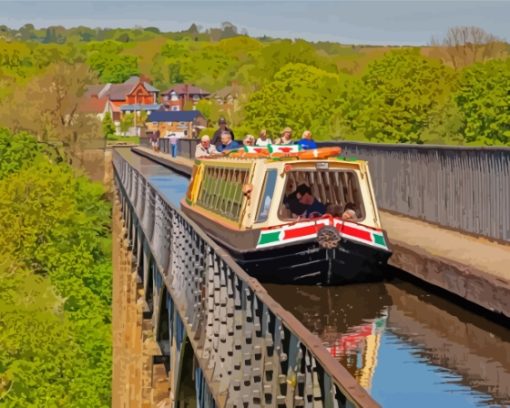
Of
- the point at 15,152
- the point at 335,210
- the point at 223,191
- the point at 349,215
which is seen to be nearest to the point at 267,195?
the point at 335,210

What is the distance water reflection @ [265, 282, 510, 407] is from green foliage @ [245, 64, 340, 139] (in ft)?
207

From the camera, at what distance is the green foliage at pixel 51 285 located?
2157 inches

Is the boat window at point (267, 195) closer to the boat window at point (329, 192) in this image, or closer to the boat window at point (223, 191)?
the boat window at point (329, 192)

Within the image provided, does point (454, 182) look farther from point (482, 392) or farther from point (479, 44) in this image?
point (479, 44)

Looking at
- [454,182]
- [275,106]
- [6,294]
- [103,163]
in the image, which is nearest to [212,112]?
[103,163]

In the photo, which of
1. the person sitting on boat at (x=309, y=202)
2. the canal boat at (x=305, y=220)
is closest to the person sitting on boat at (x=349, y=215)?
the canal boat at (x=305, y=220)

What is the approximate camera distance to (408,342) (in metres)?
12.6

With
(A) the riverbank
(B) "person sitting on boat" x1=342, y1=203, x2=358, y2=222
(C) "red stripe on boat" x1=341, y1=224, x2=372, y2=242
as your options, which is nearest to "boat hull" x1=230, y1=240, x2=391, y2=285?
(C) "red stripe on boat" x1=341, y1=224, x2=372, y2=242

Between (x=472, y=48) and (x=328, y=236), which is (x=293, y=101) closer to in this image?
(x=472, y=48)

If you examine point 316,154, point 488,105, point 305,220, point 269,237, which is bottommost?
point 269,237

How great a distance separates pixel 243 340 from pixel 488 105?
40.7 metres

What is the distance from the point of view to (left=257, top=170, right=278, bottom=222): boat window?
16.9 meters

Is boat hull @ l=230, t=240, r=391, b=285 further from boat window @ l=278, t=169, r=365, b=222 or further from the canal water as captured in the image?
boat window @ l=278, t=169, r=365, b=222

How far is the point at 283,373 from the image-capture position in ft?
23.9
